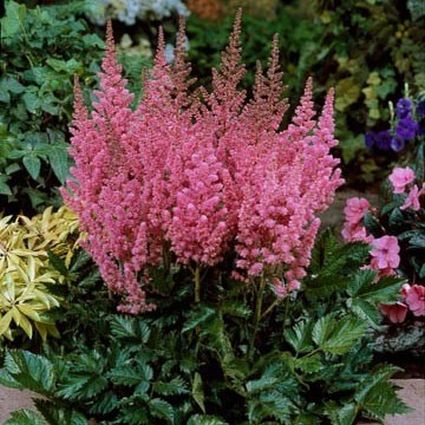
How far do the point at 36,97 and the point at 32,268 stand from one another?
0.94m

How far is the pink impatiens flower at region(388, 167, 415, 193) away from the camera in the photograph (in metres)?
Result: 4.23

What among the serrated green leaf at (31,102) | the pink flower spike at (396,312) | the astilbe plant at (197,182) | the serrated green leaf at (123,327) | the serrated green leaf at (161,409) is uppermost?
the astilbe plant at (197,182)

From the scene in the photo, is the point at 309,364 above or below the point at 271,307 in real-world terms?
below

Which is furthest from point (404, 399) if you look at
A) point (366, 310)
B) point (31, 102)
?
point (31, 102)

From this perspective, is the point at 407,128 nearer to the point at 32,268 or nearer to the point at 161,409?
the point at 32,268

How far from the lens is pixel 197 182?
268 cm

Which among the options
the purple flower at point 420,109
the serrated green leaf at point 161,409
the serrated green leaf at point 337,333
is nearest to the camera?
the serrated green leaf at point 161,409

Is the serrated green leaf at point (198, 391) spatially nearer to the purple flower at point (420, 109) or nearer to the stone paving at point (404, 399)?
the stone paving at point (404, 399)

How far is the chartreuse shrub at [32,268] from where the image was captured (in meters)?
3.32

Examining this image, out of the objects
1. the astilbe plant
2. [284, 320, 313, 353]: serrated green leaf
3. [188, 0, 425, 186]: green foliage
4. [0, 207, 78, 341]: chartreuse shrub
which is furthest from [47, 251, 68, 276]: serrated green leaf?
[188, 0, 425, 186]: green foliage

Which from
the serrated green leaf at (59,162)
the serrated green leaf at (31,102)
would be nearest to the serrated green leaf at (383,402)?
the serrated green leaf at (59,162)

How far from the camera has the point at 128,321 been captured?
2982 mm

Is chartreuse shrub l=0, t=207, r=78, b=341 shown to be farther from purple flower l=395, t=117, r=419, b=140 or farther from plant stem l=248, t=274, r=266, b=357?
purple flower l=395, t=117, r=419, b=140

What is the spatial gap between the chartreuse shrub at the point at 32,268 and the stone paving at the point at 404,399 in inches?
8.0
